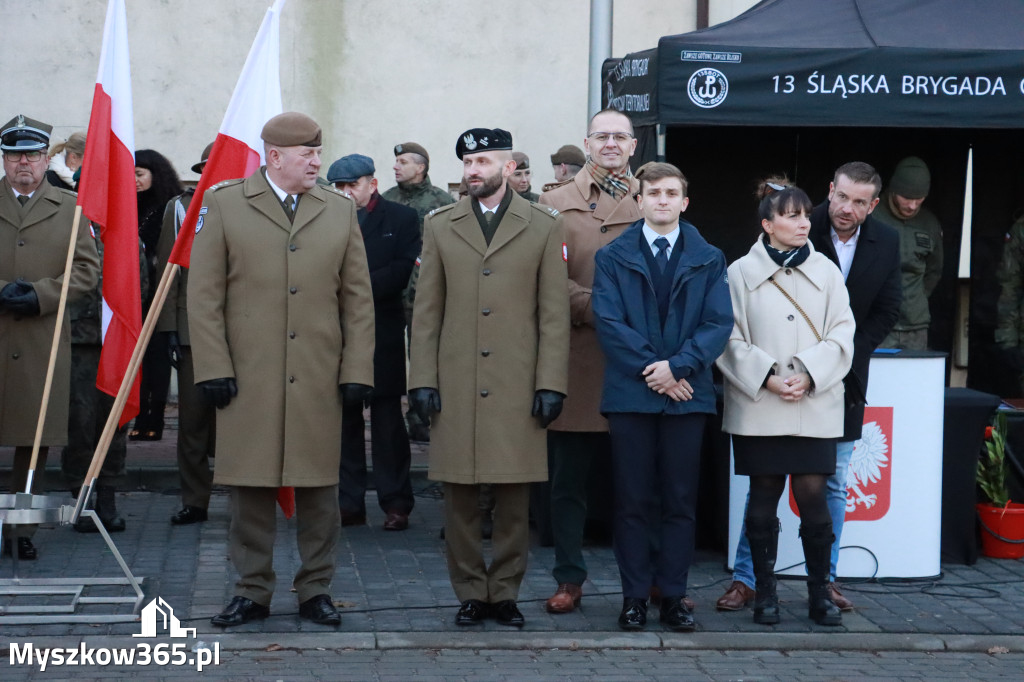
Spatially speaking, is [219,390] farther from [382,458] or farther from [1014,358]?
[1014,358]

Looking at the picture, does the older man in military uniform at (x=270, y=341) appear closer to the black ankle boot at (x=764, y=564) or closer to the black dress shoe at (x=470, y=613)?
the black dress shoe at (x=470, y=613)

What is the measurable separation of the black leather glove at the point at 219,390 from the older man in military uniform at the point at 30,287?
1.77 metres

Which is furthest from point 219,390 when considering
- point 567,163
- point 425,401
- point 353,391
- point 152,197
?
point 567,163

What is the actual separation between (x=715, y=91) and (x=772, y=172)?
2119mm

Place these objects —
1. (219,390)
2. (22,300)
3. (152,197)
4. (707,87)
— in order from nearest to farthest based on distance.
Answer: (219,390)
(22,300)
(707,87)
(152,197)

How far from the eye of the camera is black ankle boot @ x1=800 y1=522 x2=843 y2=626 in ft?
20.4

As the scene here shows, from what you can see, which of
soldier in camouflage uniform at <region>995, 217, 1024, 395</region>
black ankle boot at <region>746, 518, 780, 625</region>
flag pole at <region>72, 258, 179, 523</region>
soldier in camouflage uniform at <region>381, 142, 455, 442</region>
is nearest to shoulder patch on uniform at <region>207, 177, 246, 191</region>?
flag pole at <region>72, 258, 179, 523</region>

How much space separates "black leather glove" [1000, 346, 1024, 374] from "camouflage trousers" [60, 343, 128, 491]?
5.51 meters

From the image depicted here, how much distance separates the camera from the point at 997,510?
7.64 meters

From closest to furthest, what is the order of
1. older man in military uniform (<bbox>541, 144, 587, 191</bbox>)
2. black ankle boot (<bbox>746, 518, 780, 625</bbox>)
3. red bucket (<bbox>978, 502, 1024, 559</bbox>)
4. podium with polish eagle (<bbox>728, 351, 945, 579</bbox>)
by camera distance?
black ankle boot (<bbox>746, 518, 780, 625</bbox>), podium with polish eagle (<bbox>728, 351, 945, 579</bbox>), red bucket (<bbox>978, 502, 1024, 559</bbox>), older man in military uniform (<bbox>541, 144, 587, 191</bbox>)

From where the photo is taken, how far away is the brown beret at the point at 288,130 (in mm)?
5934

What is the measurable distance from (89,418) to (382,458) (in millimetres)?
1565

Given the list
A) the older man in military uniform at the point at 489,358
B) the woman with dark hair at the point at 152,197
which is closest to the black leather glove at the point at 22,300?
→ the woman with dark hair at the point at 152,197

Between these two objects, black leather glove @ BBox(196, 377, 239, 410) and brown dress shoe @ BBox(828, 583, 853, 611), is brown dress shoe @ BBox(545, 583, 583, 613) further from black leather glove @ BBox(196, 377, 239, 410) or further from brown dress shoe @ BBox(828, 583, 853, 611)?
black leather glove @ BBox(196, 377, 239, 410)
